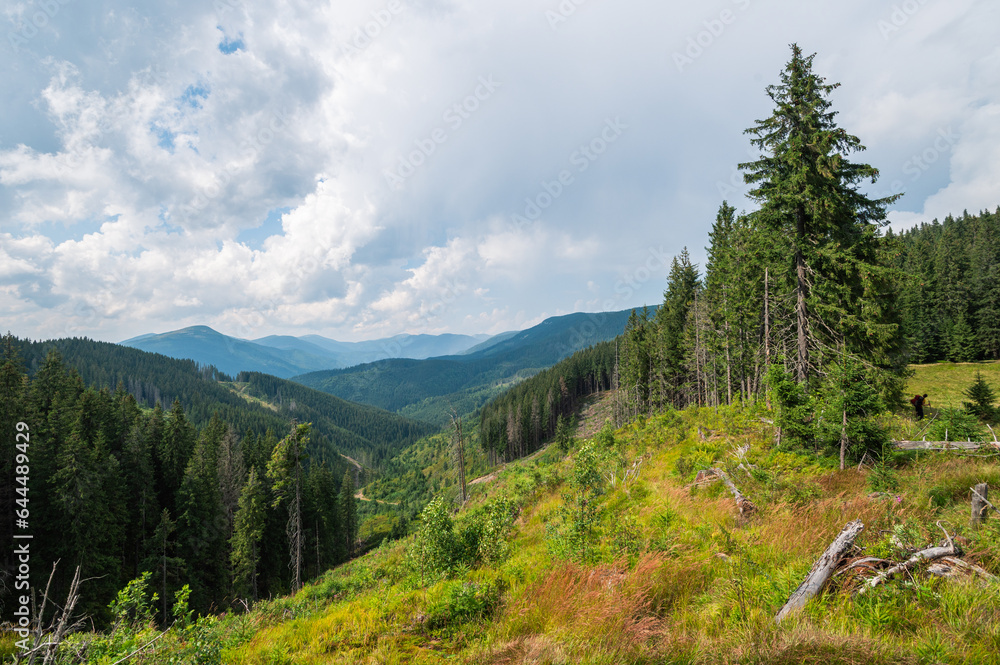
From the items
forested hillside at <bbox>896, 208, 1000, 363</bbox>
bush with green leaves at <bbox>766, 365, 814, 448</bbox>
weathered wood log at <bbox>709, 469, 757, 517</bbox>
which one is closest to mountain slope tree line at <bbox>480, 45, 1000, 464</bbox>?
bush with green leaves at <bbox>766, 365, 814, 448</bbox>

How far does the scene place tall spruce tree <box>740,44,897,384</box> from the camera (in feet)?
45.6

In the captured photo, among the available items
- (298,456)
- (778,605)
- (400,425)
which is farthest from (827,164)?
(400,425)

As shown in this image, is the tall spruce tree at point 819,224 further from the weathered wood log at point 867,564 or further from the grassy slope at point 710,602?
the weathered wood log at point 867,564

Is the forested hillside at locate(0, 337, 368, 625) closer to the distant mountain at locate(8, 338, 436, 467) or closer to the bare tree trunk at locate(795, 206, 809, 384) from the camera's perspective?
the bare tree trunk at locate(795, 206, 809, 384)

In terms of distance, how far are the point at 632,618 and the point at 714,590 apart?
1507 millimetres

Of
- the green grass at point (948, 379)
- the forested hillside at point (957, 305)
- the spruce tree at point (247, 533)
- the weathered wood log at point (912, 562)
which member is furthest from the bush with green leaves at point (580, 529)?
the forested hillside at point (957, 305)

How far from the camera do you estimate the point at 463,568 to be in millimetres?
7988

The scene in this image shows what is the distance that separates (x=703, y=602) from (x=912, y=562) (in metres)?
2.56

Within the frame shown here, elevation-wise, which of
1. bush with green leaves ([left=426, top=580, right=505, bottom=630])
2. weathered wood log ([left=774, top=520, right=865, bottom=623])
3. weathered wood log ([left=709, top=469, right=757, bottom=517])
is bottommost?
bush with green leaves ([left=426, top=580, right=505, bottom=630])

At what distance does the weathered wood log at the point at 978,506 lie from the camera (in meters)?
5.50

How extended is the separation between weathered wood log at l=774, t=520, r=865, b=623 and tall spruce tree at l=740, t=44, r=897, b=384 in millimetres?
11814

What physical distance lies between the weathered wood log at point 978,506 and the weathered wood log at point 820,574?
8.56ft

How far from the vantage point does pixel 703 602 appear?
4984 mm

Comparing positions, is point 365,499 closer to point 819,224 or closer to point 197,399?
point 197,399
